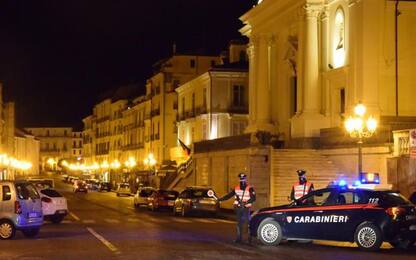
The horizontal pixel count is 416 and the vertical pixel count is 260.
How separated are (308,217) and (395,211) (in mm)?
2212

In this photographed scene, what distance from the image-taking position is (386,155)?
1375 inches

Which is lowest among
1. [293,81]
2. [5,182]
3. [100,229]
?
[100,229]

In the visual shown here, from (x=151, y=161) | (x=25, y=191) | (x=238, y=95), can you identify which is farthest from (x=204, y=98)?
(x=25, y=191)

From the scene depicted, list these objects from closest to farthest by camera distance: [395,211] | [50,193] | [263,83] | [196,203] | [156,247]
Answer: [395,211] → [156,247] → [50,193] → [196,203] → [263,83]

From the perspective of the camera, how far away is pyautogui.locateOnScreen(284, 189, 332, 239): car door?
65.8 feet

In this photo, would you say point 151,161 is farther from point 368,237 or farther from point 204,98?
point 368,237

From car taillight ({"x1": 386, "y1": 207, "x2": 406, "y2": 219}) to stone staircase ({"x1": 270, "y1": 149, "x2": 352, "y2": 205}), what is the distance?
20691 mm

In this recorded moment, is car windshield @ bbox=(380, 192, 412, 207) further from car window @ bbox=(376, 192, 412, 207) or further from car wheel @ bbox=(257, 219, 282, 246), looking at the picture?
car wheel @ bbox=(257, 219, 282, 246)

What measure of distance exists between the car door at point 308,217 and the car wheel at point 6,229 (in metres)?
7.89

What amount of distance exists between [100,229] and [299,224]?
30.1ft

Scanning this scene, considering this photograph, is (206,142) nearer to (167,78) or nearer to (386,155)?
(386,155)

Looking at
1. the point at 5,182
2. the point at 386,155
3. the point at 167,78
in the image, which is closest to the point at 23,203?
the point at 5,182

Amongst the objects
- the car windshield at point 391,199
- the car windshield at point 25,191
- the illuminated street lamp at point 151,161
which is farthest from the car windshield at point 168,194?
the illuminated street lamp at point 151,161

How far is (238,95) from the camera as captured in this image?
71000 mm
